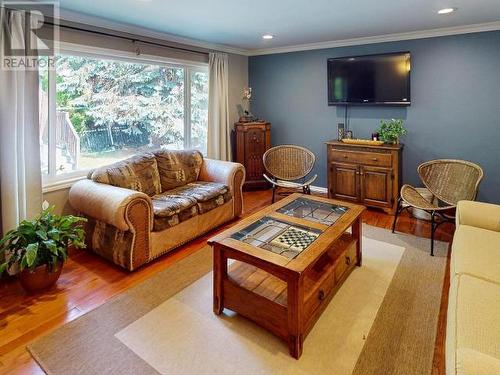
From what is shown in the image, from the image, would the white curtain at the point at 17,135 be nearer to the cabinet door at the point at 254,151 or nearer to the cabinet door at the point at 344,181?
the cabinet door at the point at 254,151

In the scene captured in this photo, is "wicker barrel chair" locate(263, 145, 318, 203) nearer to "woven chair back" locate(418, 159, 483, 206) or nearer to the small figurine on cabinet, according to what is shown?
the small figurine on cabinet

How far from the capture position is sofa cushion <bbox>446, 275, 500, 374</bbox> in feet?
4.19

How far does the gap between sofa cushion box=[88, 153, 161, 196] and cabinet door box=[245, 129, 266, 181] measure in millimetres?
1823

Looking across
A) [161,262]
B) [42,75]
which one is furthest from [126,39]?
[161,262]

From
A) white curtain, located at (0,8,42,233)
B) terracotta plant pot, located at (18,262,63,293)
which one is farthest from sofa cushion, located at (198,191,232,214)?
white curtain, located at (0,8,42,233)

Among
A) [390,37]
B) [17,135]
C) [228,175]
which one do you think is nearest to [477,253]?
[228,175]

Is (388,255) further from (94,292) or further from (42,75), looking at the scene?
(42,75)

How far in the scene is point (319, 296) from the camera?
2043mm

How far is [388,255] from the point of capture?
2.97 metres

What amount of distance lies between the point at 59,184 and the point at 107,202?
87 cm

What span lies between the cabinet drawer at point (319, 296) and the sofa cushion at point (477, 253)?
73cm

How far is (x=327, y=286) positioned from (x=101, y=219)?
1.94 meters

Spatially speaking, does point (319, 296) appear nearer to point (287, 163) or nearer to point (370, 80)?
point (287, 163)

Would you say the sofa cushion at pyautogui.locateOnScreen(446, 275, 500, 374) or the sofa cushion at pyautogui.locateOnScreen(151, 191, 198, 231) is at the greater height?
the sofa cushion at pyautogui.locateOnScreen(151, 191, 198, 231)
